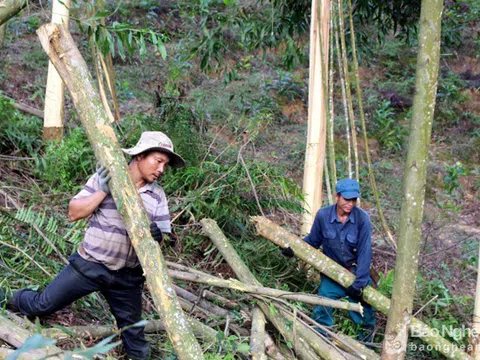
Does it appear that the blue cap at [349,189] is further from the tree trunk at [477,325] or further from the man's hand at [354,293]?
the tree trunk at [477,325]

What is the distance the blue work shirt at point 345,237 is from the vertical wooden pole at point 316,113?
805mm

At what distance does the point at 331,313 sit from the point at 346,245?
597 millimetres

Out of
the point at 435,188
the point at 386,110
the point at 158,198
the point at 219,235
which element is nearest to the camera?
the point at 158,198

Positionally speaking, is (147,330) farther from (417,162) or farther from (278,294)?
(417,162)

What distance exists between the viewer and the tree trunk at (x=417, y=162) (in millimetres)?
2863

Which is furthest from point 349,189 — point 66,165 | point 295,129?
point 295,129

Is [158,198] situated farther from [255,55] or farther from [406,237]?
[255,55]

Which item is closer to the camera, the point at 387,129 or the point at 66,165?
the point at 66,165

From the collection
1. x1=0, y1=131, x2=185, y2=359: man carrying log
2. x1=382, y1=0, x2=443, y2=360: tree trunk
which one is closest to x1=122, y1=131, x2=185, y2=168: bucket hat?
x1=0, y1=131, x2=185, y2=359: man carrying log

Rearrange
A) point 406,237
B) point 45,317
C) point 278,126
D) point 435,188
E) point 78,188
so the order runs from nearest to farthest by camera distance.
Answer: point 406,237 → point 45,317 → point 78,188 → point 435,188 → point 278,126

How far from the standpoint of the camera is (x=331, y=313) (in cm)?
487

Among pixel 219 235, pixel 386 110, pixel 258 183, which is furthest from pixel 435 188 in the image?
pixel 219 235

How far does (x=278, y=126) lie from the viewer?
10.9 meters

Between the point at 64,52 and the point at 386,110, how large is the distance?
9.23m
